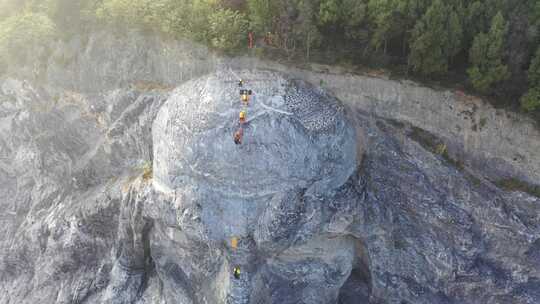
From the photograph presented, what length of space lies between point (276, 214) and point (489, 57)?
8.89 meters

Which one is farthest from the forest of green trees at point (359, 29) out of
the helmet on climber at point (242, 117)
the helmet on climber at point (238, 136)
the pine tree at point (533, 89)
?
the helmet on climber at point (238, 136)

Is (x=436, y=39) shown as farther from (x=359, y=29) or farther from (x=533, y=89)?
(x=533, y=89)

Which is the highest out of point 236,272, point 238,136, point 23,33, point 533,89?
point 23,33

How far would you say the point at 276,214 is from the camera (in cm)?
1309

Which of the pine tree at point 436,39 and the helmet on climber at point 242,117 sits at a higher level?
the pine tree at point 436,39

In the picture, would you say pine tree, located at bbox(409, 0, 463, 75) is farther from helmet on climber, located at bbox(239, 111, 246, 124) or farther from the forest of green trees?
helmet on climber, located at bbox(239, 111, 246, 124)

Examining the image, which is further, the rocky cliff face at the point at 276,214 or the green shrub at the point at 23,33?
the green shrub at the point at 23,33

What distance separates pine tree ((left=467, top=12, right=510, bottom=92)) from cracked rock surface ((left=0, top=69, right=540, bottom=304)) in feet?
9.99

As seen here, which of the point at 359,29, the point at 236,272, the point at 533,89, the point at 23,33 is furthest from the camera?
the point at 23,33

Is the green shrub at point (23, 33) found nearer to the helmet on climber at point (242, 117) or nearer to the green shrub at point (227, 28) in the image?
the green shrub at point (227, 28)

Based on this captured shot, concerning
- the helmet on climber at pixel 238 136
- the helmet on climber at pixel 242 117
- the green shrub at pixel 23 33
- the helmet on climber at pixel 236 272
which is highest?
the green shrub at pixel 23 33

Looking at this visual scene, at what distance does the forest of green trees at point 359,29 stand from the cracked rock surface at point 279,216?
2.22m

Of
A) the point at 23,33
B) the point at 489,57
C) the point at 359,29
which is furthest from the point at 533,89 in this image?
the point at 23,33

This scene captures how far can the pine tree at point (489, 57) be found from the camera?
12.4 metres
